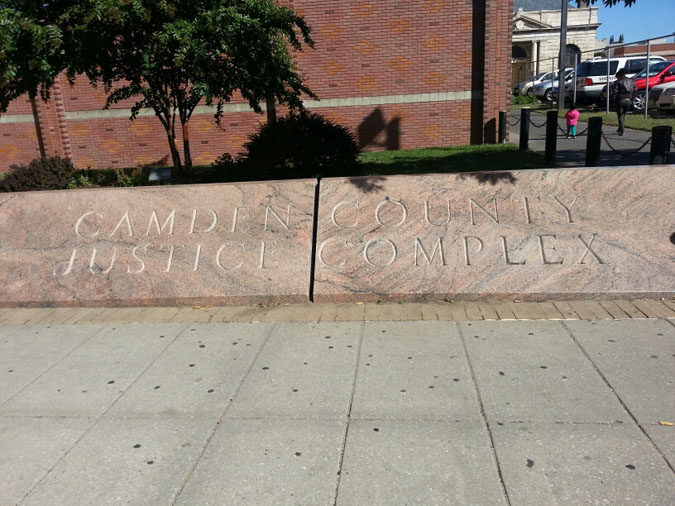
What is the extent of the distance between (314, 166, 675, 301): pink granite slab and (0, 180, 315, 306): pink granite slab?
0.42 m

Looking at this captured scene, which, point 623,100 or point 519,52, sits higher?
point 519,52

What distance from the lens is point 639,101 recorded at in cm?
2217

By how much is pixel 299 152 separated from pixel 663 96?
15.7m

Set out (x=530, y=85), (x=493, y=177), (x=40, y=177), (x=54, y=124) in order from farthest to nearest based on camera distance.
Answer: (x=530, y=85) < (x=54, y=124) < (x=40, y=177) < (x=493, y=177)

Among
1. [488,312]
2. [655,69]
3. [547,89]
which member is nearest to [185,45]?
[488,312]

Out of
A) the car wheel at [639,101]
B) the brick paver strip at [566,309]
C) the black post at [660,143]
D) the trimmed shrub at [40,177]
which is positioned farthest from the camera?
the car wheel at [639,101]

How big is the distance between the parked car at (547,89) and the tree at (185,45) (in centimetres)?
2516

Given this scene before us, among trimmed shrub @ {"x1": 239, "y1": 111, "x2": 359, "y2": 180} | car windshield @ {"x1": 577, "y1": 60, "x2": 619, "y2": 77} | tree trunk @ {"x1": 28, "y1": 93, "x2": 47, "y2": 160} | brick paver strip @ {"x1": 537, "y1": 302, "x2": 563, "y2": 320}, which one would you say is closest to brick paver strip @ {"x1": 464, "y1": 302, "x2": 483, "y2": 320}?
brick paver strip @ {"x1": 537, "y1": 302, "x2": 563, "y2": 320}

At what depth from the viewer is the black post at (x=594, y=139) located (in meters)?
9.92

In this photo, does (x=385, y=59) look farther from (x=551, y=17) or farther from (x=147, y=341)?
(x=551, y=17)

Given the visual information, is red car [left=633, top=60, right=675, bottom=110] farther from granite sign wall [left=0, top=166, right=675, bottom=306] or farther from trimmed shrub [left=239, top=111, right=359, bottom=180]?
granite sign wall [left=0, top=166, right=675, bottom=306]

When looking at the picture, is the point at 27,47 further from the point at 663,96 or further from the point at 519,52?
the point at 519,52

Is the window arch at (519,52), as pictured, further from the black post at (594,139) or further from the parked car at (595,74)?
the black post at (594,139)

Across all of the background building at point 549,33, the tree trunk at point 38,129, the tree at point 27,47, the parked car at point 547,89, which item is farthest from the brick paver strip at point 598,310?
the background building at point 549,33
